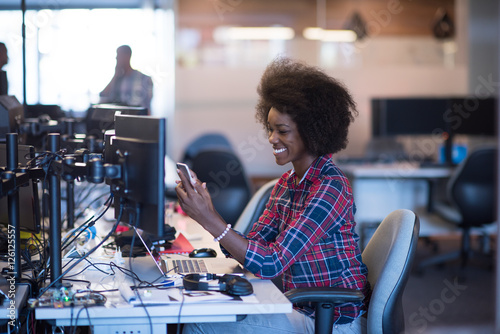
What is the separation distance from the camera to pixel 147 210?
1576 mm

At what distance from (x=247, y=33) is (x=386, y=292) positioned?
495 cm

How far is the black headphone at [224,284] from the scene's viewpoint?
1.61m

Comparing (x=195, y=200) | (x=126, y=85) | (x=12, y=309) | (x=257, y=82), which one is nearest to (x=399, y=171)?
(x=257, y=82)

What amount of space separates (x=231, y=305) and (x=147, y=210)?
34 centimetres

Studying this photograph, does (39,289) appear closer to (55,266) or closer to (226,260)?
(55,266)

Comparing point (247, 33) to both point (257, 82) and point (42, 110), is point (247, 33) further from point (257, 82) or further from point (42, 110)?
point (42, 110)

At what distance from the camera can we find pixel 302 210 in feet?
6.26

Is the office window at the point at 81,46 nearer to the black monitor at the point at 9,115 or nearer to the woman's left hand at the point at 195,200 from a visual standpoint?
the black monitor at the point at 9,115

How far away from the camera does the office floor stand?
3.26 metres

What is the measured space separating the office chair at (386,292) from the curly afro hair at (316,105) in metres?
0.36

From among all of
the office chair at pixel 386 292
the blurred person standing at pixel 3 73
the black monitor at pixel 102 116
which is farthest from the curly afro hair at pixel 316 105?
the blurred person standing at pixel 3 73

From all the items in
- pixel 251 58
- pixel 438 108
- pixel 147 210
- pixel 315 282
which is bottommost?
pixel 315 282

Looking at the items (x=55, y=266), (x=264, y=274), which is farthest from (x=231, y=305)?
(x=55, y=266)

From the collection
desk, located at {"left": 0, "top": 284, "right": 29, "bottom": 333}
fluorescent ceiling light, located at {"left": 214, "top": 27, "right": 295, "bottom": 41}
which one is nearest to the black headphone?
desk, located at {"left": 0, "top": 284, "right": 29, "bottom": 333}
